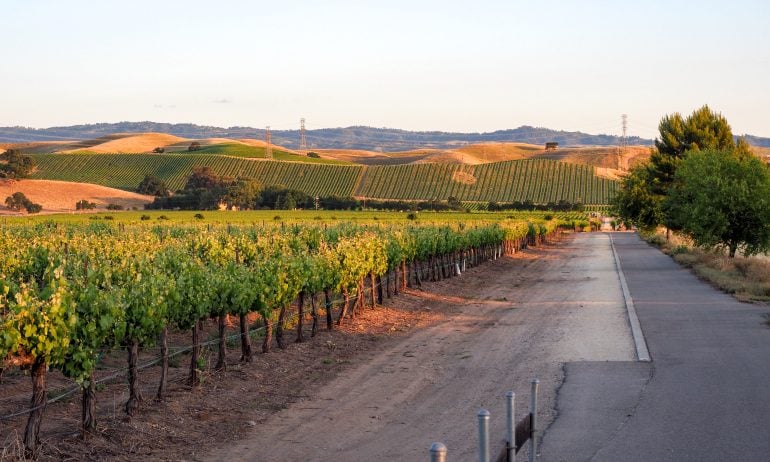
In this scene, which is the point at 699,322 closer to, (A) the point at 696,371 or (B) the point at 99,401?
(A) the point at 696,371

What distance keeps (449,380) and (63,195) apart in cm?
9406

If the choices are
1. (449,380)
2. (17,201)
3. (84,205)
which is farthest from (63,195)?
(449,380)

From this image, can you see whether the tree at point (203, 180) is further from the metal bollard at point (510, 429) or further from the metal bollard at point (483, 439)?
the metal bollard at point (483, 439)

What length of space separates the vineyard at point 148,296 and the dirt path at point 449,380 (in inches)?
75.5

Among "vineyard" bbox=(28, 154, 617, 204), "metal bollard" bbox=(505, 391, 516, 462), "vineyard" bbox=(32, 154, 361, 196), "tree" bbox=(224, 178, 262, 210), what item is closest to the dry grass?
"tree" bbox=(224, 178, 262, 210)

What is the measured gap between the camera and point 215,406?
13375 mm

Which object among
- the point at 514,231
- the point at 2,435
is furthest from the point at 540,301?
the point at 514,231

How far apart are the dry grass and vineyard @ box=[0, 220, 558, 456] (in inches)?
2676

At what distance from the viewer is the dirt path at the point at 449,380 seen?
36.8ft

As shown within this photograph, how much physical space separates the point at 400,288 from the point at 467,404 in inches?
686

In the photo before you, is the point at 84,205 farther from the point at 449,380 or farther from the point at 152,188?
the point at 449,380

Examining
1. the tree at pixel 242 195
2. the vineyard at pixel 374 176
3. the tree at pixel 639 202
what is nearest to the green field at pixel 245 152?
the vineyard at pixel 374 176

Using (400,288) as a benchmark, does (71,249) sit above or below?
above

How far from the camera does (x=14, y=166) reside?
10469 cm
